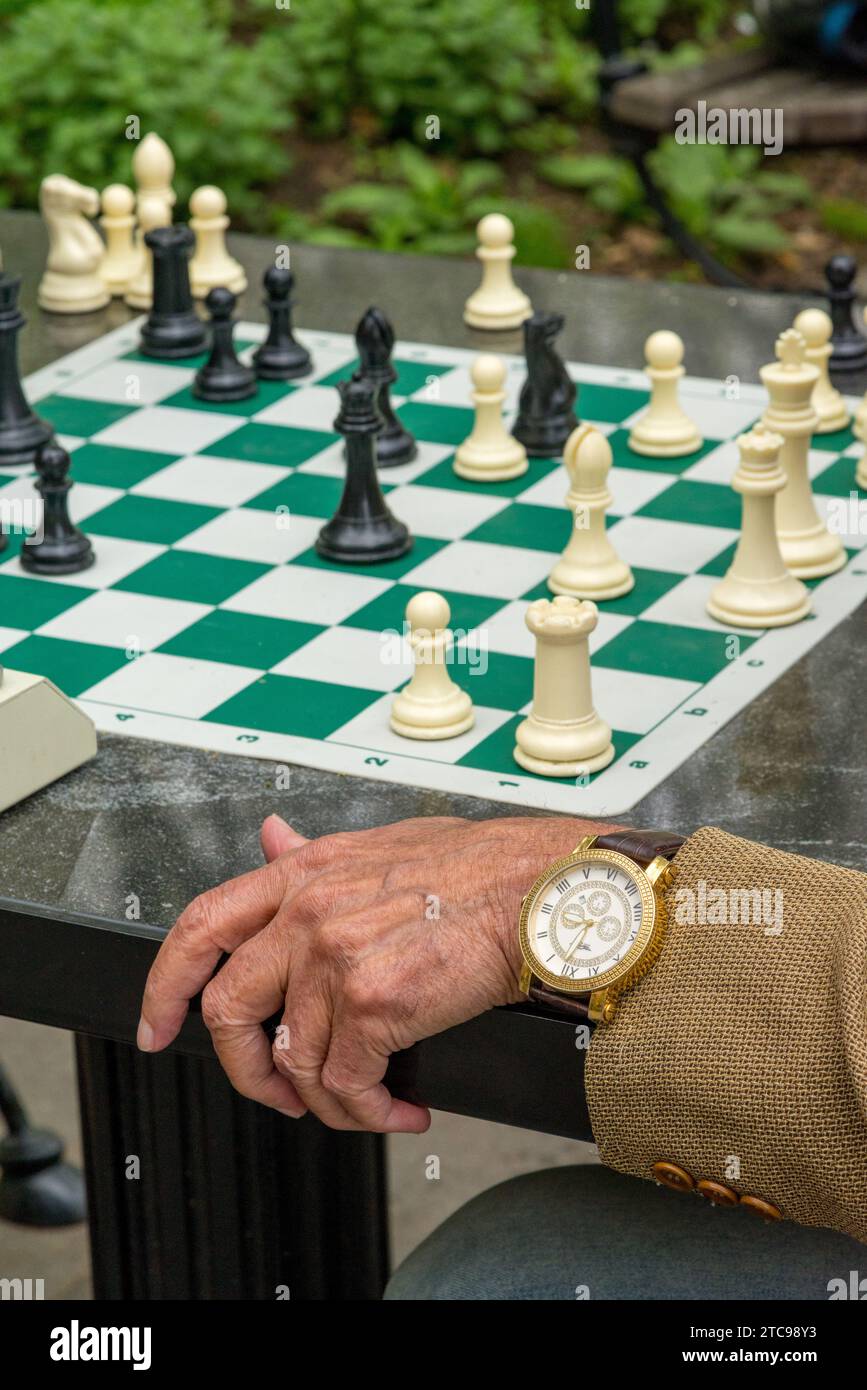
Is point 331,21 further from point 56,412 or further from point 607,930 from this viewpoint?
point 607,930

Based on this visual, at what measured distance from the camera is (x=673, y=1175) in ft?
4.35

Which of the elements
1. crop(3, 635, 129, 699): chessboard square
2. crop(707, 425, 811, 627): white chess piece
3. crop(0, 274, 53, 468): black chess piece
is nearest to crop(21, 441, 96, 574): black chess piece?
crop(3, 635, 129, 699): chessboard square

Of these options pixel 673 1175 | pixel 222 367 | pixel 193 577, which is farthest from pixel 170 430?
pixel 673 1175

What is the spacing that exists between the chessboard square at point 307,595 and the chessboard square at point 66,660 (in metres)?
0.16

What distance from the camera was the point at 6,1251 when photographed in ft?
9.75

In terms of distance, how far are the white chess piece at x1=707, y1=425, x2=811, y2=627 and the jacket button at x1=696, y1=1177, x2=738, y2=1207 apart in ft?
2.72

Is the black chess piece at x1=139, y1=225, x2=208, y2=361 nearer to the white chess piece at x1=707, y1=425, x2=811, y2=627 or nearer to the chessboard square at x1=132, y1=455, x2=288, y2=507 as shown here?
the chessboard square at x1=132, y1=455, x2=288, y2=507

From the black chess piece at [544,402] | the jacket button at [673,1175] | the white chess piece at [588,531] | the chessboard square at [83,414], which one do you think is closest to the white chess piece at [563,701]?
the white chess piece at [588,531]

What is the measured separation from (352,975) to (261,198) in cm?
546

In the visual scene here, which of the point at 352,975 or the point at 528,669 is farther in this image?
the point at 528,669

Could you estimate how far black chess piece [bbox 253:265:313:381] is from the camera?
2721 millimetres

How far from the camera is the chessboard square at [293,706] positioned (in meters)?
1.87
